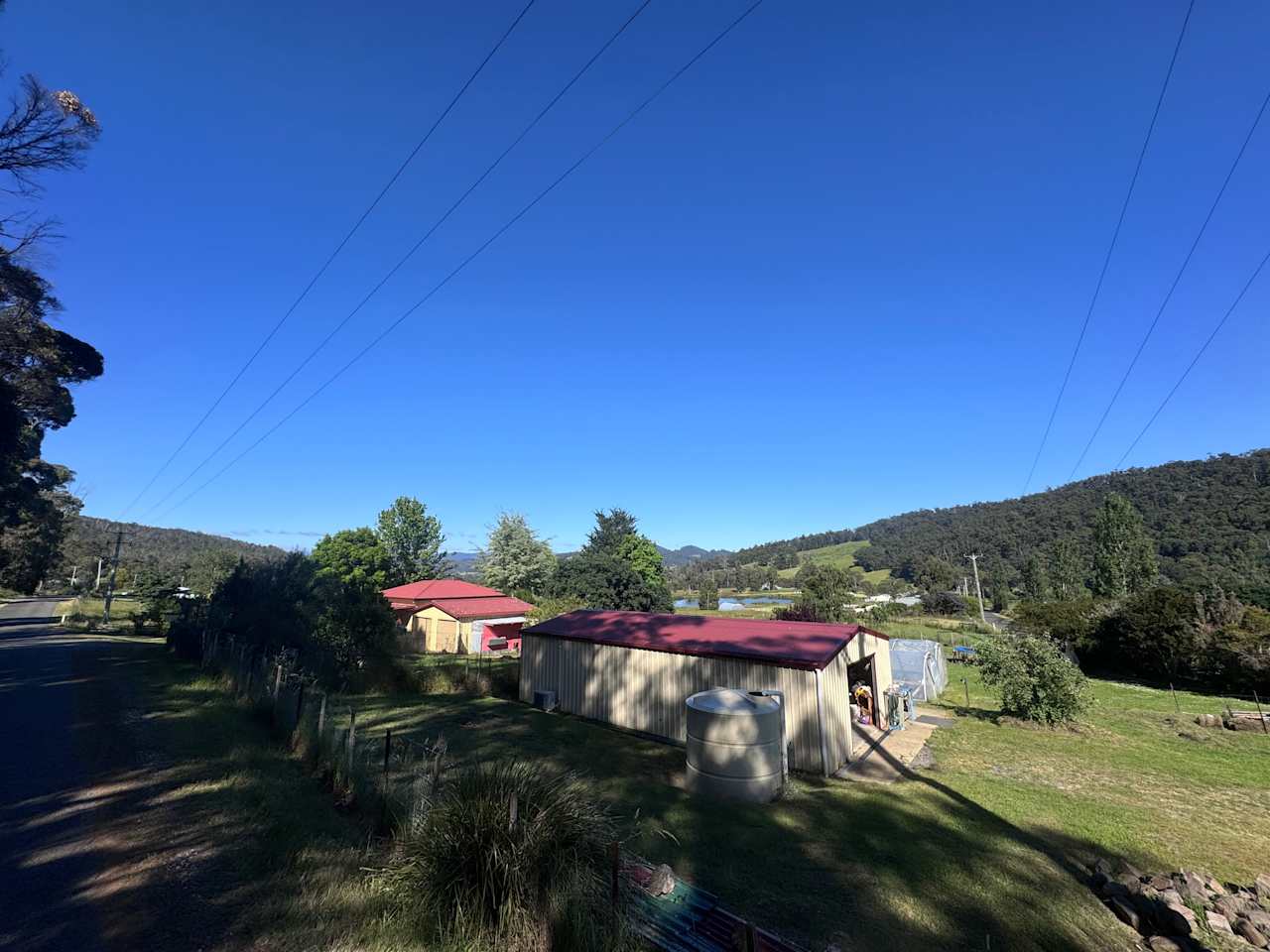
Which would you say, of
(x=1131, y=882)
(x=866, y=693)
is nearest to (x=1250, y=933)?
(x=1131, y=882)

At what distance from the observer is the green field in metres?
134

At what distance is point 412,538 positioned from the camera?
66000 millimetres

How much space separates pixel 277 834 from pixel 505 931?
412 cm

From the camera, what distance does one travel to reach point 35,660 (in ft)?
70.3

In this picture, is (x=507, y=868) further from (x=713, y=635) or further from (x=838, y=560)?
(x=838, y=560)

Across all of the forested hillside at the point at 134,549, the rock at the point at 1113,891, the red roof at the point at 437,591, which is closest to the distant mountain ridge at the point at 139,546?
the forested hillside at the point at 134,549

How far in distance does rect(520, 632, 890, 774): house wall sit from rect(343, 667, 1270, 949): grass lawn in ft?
2.53

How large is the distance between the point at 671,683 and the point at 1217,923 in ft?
34.9

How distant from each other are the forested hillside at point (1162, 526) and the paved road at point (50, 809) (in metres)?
42.8

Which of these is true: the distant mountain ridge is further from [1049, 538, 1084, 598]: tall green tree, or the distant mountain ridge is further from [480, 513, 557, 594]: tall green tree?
[1049, 538, 1084, 598]: tall green tree

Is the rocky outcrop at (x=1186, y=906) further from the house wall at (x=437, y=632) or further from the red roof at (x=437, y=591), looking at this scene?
the red roof at (x=437, y=591)

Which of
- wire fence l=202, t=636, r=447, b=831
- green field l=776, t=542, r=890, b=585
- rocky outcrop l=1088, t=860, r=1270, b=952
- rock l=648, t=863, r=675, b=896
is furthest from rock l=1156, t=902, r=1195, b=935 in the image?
green field l=776, t=542, r=890, b=585

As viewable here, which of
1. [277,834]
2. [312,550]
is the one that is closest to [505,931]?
[277,834]

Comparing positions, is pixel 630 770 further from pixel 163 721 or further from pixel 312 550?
pixel 312 550
